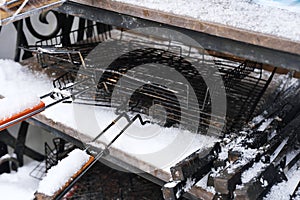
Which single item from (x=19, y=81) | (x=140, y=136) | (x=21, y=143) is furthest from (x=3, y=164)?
(x=140, y=136)

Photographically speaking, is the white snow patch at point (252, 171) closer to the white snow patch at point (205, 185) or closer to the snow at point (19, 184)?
the white snow patch at point (205, 185)

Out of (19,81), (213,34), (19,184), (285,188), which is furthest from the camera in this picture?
(19,184)

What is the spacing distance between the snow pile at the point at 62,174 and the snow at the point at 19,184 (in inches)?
25.0

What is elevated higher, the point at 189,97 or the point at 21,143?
the point at 189,97

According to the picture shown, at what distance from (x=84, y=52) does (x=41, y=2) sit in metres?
0.48

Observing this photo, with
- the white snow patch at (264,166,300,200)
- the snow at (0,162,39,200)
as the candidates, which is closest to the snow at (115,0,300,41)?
the white snow patch at (264,166,300,200)

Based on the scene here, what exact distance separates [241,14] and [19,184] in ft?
3.86

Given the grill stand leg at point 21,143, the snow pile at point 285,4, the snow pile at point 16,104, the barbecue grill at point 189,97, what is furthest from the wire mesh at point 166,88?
the grill stand leg at point 21,143

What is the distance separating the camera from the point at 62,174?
824mm

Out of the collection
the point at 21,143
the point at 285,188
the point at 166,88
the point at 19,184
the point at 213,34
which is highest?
the point at 213,34

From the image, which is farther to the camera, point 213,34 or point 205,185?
point 205,185

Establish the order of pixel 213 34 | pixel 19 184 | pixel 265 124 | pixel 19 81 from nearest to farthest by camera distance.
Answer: pixel 213 34 < pixel 265 124 < pixel 19 81 < pixel 19 184

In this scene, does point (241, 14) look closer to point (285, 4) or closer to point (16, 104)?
point (285, 4)

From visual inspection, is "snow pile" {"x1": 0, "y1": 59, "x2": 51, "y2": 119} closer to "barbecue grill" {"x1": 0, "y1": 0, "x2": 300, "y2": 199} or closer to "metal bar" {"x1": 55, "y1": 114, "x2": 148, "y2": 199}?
"barbecue grill" {"x1": 0, "y1": 0, "x2": 300, "y2": 199}
